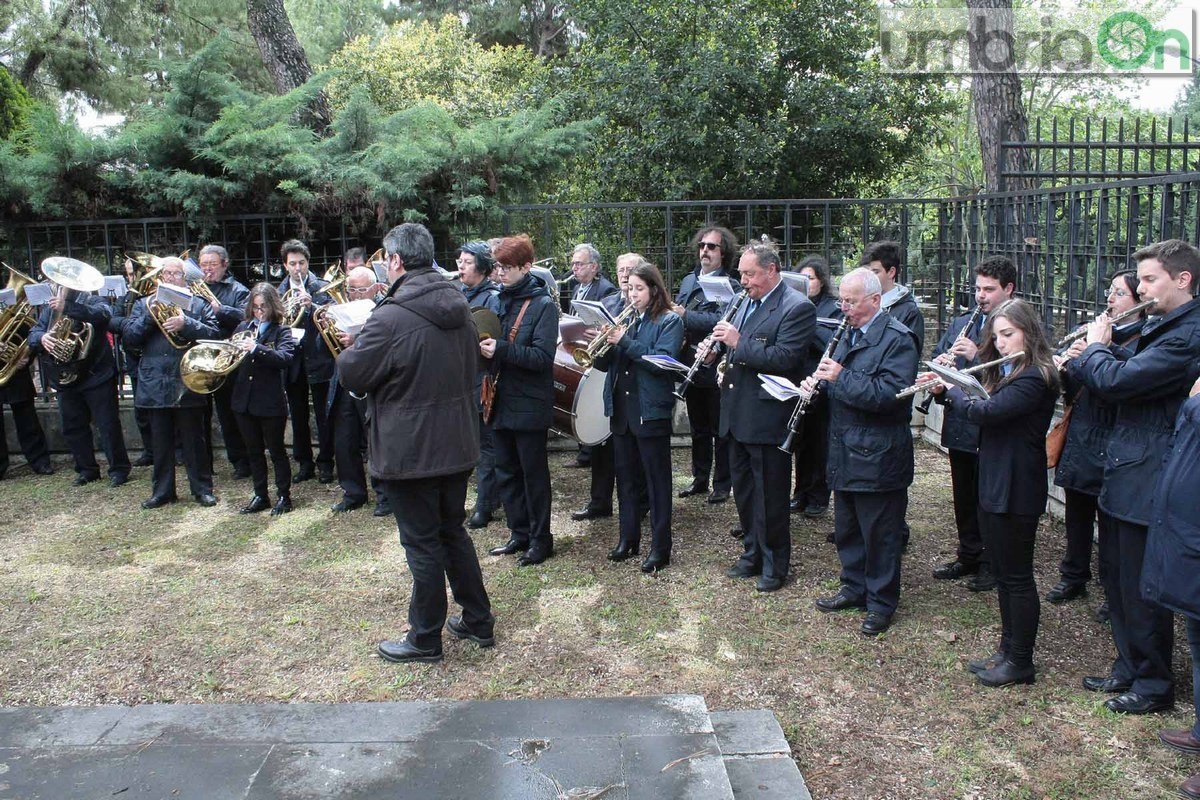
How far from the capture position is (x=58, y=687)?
15.0 feet

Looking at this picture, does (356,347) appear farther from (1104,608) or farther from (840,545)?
(1104,608)

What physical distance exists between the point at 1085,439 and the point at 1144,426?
650 mm

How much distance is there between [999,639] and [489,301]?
3505 millimetres

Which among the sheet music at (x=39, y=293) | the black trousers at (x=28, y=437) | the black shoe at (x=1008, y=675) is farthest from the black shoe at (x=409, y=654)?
the black trousers at (x=28, y=437)

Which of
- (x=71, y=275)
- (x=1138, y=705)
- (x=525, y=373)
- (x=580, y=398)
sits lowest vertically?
(x=1138, y=705)

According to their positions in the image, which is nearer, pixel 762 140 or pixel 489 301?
pixel 489 301

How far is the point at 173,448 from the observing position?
754 centimetres

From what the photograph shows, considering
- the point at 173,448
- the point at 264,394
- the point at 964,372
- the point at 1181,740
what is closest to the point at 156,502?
the point at 173,448

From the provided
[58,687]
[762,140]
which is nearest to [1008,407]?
[58,687]

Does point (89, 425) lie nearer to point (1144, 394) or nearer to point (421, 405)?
point (421, 405)

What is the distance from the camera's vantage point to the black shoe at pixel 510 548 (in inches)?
246

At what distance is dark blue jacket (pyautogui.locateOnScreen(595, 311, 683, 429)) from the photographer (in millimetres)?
5688

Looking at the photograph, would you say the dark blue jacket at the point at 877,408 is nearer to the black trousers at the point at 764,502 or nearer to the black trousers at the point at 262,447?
the black trousers at the point at 764,502

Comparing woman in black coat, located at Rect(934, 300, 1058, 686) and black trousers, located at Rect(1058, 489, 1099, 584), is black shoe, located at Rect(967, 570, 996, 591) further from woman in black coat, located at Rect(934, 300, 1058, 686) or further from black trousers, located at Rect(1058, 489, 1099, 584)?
woman in black coat, located at Rect(934, 300, 1058, 686)
